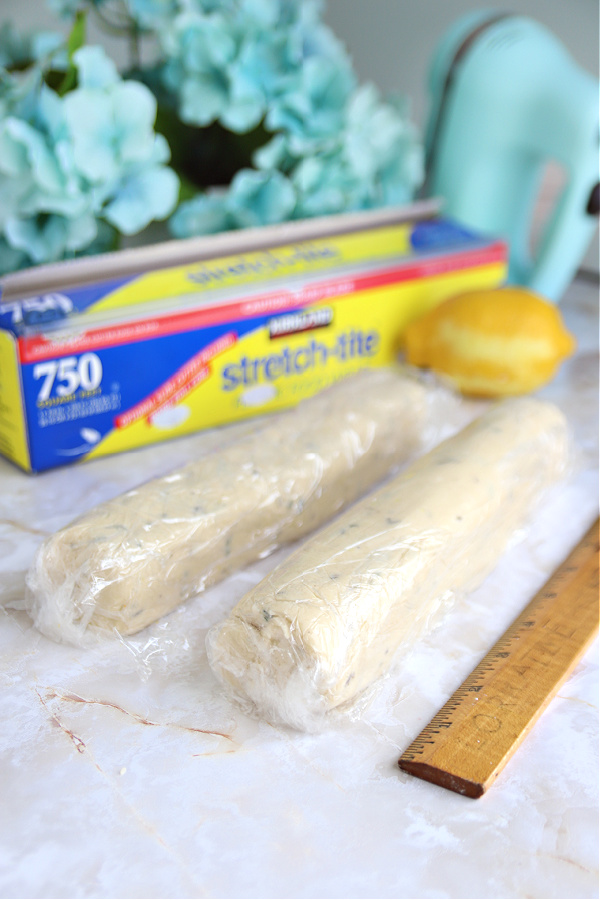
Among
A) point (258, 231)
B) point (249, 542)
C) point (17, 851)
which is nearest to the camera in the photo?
point (17, 851)

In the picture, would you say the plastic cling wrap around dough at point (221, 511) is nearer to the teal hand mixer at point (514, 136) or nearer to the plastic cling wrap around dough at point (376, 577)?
the plastic cling wrap around dough at point (376, 577)

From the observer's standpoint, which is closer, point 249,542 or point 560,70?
point 249,542

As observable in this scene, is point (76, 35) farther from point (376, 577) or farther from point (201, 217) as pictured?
point (376, 577)

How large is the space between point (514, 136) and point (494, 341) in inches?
14.1

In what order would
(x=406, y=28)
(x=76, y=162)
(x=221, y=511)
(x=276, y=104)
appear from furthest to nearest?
(x=406, y=28)
(x=276, y=104)
(x=76, y=162)
(x=221, y=511)

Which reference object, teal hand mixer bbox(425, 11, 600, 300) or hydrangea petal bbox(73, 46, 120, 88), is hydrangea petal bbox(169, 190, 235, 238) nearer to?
hydrangea petal bbox(73, 46, 120, 88)

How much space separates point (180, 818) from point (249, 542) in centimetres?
26

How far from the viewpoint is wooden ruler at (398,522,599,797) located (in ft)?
1.77

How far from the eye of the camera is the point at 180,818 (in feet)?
1.68

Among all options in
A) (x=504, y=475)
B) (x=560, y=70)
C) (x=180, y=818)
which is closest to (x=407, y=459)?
(x=504, y=475)

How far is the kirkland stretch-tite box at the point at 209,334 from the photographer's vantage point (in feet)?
2.70

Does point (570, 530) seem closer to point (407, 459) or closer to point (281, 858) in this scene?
point (407, 459)

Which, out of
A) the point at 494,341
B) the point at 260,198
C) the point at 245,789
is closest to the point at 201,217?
the point at 260,198

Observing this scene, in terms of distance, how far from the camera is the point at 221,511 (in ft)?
2.28
